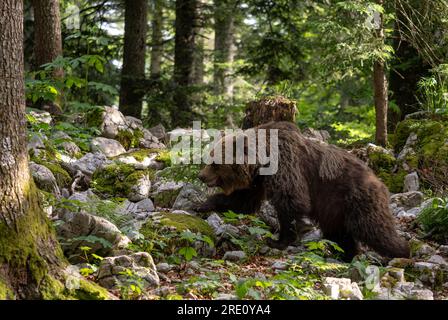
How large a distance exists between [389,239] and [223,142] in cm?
232

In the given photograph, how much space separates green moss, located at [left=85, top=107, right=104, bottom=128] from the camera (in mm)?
10594

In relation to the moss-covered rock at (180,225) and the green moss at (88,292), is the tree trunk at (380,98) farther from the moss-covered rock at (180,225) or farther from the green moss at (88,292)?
the green moss at (88,292)

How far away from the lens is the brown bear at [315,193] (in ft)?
21.9

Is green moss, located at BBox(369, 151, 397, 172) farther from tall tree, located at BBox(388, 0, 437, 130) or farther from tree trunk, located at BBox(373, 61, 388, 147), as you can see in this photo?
tall tree, located at BBox(388, 0, 437, 130)

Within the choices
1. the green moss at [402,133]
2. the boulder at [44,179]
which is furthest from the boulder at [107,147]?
the green moss at [402,133]

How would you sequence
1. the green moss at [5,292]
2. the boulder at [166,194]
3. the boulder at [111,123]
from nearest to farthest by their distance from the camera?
the green moss at [5,292] < the boulder at [166,194] < the boulder at [111,123]

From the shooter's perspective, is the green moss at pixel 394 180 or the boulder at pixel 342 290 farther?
the green moss at pixel 394 180

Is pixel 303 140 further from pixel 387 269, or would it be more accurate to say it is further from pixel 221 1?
pixel 221 1

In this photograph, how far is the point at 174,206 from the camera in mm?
7797

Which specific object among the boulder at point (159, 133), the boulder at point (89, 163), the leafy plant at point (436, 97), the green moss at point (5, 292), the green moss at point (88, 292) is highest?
the leafy plant at point (436, 97)

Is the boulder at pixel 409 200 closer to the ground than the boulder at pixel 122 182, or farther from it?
closer to the ground

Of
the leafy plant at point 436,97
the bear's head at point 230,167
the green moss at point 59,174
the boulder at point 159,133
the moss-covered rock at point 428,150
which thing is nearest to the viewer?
the bear's head at point 230,167

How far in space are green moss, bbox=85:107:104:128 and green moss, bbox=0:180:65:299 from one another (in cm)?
604
